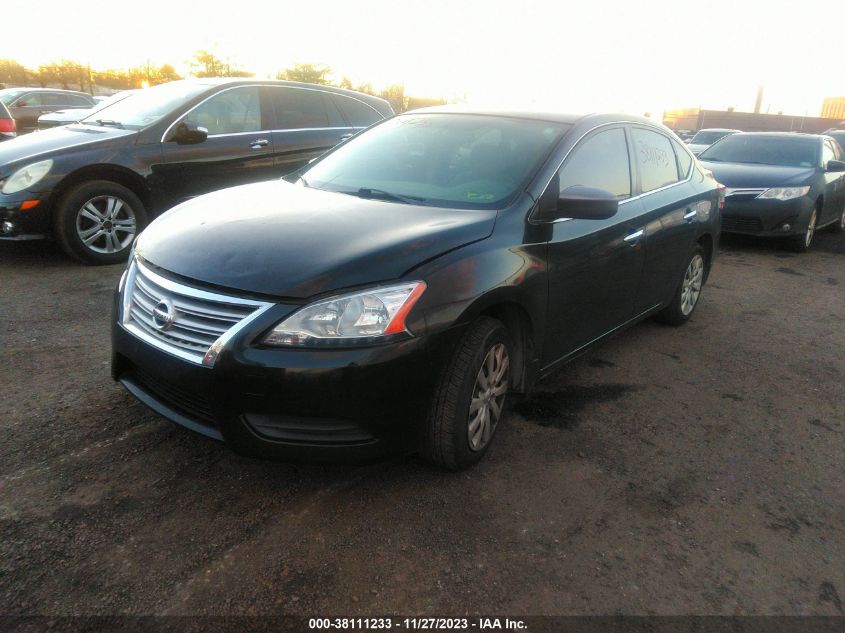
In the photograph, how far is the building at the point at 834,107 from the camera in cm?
5441

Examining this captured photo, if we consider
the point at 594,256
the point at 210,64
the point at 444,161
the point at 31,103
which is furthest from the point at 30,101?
the point at 210,64

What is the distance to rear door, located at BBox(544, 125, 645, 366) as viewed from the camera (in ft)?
10.9

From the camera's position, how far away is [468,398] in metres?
2.75

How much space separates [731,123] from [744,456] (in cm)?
4702

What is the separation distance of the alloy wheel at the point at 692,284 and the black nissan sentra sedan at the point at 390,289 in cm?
131

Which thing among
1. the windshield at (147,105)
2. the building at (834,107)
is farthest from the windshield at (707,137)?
the building at (834,107)

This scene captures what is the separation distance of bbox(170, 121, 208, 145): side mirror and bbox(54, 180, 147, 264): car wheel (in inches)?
26.5

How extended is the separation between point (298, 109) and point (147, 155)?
Answer: 5.82 ft

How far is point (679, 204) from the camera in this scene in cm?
455

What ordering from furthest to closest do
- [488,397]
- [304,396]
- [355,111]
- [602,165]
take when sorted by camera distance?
1. [355,111]
2. [602,165]
3. [488,397]
4. [304,396]

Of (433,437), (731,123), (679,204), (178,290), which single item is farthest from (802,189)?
(731,123)

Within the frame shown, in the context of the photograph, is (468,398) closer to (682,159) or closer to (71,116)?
(682,159)

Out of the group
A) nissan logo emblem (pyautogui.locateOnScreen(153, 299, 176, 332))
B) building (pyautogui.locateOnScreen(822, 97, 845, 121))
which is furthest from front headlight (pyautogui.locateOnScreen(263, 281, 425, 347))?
building (pyautogui.locateOnScreen(822, 97, 845, 121))

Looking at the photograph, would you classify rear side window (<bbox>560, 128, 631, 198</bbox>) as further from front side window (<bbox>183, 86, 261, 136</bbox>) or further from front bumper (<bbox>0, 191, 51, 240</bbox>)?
front bumper (<bbox>0, 191, 51, 240</bbox>)
